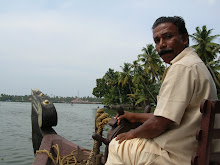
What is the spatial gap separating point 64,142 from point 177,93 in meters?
2.83

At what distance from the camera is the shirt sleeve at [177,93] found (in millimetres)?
1349

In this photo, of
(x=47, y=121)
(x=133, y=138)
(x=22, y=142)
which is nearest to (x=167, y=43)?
(x=133, y=138)

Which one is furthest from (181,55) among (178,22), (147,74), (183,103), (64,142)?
(147,74)

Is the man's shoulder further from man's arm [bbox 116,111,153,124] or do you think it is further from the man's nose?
man's arm [bbox 116,111,153,124]

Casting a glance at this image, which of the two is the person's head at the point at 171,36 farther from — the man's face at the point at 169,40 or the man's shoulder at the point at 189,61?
the man's shoulder at the point at 189,61

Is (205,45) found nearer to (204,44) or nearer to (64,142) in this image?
(204,44)

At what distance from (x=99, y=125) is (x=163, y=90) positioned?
112 centimetres

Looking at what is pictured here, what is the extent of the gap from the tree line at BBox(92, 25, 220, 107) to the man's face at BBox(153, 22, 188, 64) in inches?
716

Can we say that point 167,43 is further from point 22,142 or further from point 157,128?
point 22,142

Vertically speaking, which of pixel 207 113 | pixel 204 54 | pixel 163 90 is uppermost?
pixel 204 54

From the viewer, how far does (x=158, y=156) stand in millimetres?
1438

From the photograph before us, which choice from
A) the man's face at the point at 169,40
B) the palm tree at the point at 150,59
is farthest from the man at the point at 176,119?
the palm tree at the point at 150,59

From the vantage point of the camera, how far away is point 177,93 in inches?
53.7

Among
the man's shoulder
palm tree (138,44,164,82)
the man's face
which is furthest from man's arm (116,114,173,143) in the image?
palm tree (138,44,164,82)
